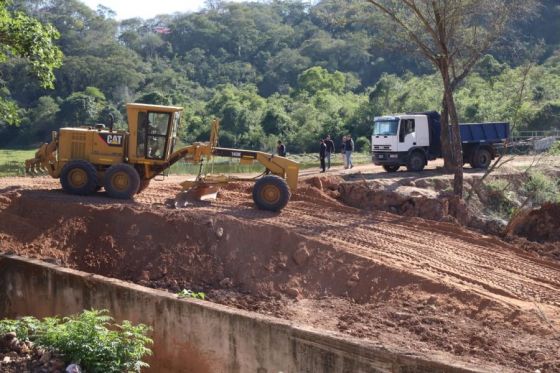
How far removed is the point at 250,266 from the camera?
15.1 metres

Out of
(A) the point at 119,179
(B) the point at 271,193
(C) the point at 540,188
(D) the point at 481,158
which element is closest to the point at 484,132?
(D) the point at 481,158

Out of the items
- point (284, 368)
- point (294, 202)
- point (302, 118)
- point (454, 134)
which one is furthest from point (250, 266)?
point (302, 118)

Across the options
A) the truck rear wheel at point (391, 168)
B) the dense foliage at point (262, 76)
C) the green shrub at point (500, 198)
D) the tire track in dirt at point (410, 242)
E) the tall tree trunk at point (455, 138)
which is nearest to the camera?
the tire track in dirt at point (410, 242)

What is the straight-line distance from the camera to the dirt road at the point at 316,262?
12820mm

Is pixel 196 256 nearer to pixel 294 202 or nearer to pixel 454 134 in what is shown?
pixel 294 202

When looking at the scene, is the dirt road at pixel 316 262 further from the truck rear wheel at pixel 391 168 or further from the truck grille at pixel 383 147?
the truck rear wheel at pixel 391 168

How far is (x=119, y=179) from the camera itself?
56.1 feet

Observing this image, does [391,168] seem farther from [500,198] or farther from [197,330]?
[197,330]

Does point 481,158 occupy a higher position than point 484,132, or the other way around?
point 484,132

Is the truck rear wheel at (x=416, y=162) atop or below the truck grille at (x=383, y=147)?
below

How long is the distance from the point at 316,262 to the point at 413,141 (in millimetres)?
11953

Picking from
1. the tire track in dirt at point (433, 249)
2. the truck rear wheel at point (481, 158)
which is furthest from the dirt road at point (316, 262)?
the truck rear wheel at point (481, 158)

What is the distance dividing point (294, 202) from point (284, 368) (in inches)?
376

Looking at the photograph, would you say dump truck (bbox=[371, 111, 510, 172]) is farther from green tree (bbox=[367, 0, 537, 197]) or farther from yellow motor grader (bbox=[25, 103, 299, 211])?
yellow motor grader (bbox=[25, 103, 299, 211])
